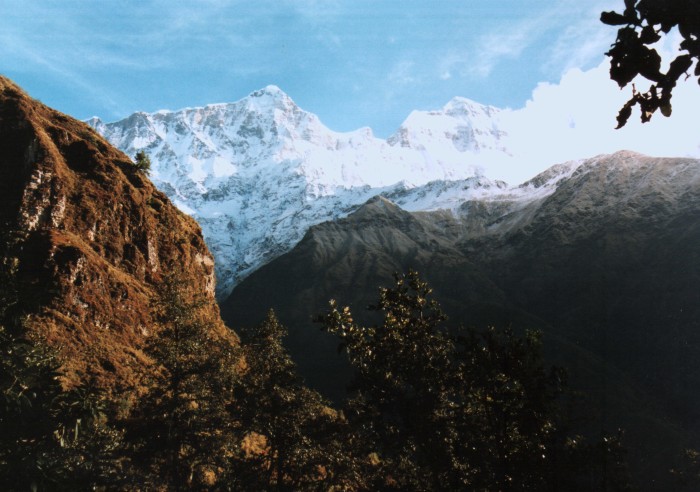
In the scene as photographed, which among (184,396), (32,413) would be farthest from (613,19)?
(184,396)

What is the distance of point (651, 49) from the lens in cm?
539

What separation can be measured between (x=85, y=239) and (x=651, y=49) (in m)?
57.1

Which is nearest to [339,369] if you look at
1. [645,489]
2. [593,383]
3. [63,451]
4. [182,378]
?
[593,383]

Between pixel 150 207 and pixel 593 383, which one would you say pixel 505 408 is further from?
pixel 593 383

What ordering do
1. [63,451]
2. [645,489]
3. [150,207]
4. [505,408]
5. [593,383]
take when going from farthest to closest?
1. [593,383]
2. [645,489]
3. [150,207]
4. [63,451]
5. [505,408]

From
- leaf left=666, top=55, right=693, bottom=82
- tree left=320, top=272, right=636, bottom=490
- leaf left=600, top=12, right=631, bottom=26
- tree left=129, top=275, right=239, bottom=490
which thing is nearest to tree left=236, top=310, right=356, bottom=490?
tree left=129, top=275, right=239, bottom=490

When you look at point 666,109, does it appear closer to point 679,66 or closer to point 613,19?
point 679,66

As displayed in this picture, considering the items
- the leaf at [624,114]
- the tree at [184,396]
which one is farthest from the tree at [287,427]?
the leaf at [624,114]

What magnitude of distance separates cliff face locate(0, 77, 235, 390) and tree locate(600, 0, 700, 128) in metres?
30.6

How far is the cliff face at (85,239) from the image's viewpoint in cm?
4153

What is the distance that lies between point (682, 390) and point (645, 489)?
102m

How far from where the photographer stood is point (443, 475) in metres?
14.1

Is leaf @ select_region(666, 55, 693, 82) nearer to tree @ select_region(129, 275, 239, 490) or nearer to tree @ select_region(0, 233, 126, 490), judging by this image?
tree @ select_region(0, 233, 126, 490)

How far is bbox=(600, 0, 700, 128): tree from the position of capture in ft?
16.0
